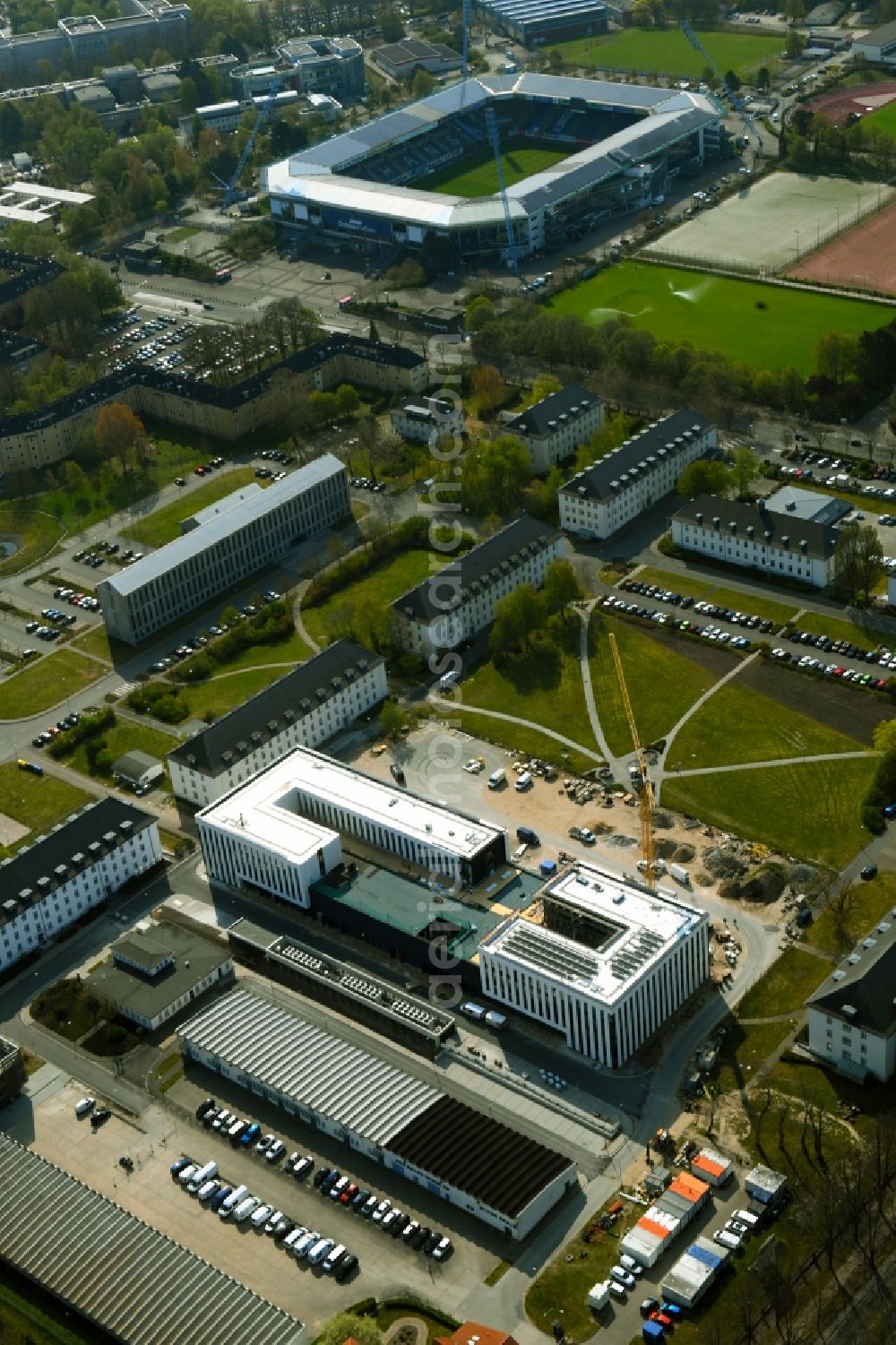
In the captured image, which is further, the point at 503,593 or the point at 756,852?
the point at 503,593

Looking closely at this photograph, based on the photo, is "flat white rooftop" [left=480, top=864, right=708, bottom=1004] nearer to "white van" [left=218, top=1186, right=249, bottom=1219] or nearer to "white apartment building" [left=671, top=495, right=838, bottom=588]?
"white van" [left=218, top=1186, right=249, bottom=1219]

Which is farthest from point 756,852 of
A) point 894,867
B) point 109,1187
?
point 109,1187

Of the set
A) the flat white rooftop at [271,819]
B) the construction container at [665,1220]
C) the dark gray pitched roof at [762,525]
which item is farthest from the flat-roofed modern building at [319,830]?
the dark gray pitched roof at [762,525]

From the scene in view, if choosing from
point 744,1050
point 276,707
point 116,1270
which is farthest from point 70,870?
point 744,1050

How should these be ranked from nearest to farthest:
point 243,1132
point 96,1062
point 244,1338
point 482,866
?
point 244,1338 < point 243,1132 < point 96,1062 < point 482,866

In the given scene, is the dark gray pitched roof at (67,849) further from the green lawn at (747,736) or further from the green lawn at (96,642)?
the green lawn at (747,736)

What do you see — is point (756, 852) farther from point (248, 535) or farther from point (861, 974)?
point (248, 535)

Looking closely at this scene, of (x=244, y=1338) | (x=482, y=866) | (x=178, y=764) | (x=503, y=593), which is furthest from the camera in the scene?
(x=503, y=593)
